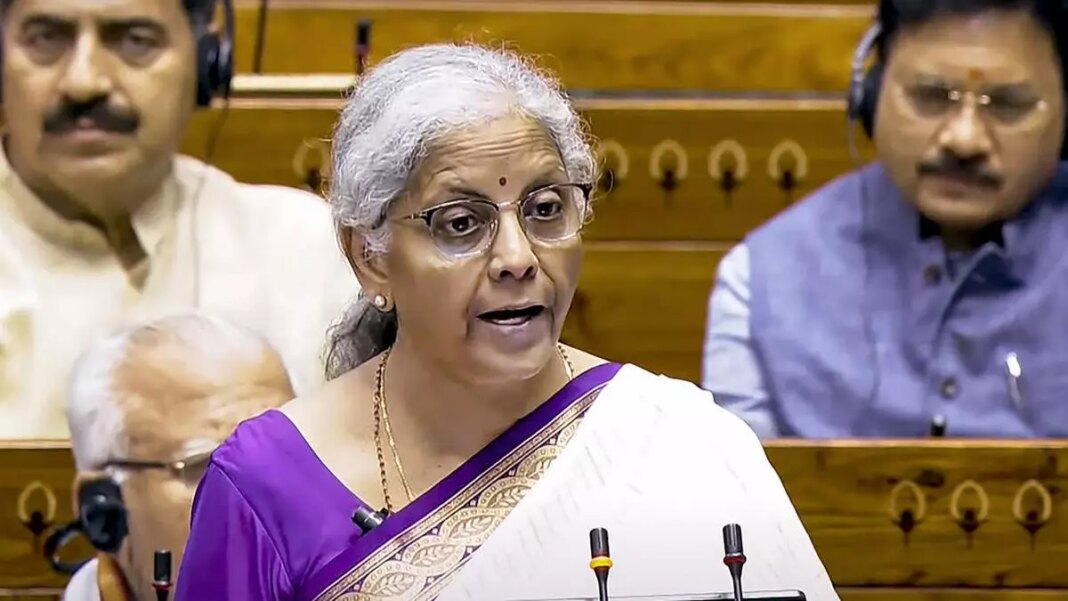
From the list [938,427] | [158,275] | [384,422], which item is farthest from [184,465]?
[938,427]

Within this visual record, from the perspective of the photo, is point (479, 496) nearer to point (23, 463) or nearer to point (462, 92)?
point (462, 92)

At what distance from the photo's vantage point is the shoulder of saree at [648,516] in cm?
141

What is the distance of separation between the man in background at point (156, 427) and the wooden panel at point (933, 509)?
536 millimetres

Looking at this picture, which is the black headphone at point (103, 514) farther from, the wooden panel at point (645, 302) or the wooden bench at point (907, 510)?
the wooden panel at point (645, 302)

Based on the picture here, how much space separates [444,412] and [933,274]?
40.5 inches

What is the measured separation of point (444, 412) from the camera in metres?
1.47

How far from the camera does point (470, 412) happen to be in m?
1.47

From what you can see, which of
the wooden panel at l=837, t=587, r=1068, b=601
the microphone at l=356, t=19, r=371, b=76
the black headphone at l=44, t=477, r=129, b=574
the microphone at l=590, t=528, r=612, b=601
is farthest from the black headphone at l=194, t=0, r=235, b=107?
the microphone at l=590, t=528, r=612, b=601

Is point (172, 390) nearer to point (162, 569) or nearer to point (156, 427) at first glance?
point (156, 427)

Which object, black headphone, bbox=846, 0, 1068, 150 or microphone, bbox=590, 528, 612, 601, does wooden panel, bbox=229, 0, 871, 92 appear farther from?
microphone, bbox=590, 528, 612, 601

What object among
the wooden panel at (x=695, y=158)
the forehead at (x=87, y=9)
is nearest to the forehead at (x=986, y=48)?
the wooden panel at (x=695, y=158)

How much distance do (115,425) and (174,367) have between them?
69 mm

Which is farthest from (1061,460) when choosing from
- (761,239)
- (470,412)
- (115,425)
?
(115,425)

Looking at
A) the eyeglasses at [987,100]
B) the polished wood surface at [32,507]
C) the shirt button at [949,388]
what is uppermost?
the eyeglasses at [987,100]
